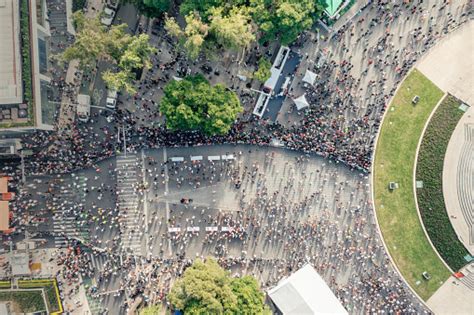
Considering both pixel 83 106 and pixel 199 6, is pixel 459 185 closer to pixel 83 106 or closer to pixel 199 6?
pixel 199 6

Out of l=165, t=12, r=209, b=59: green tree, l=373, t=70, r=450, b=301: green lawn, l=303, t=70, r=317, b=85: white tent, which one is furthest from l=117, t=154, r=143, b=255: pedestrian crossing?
l=373, t=70, r=450, b=301: green lawn

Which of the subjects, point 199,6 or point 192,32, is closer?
point 192,32

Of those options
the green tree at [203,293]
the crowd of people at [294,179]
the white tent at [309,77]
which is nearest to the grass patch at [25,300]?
the crowd of people at [294,179]

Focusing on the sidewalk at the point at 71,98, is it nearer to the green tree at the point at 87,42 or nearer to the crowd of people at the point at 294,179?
the crowd of people at the point at 294,179

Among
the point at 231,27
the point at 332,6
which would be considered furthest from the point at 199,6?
the point at 332,6

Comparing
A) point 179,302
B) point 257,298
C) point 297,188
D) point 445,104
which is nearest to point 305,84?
point 297,188

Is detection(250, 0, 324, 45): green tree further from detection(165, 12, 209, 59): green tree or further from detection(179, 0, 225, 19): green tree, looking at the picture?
detection(165, 12, 209, 59): green tree
